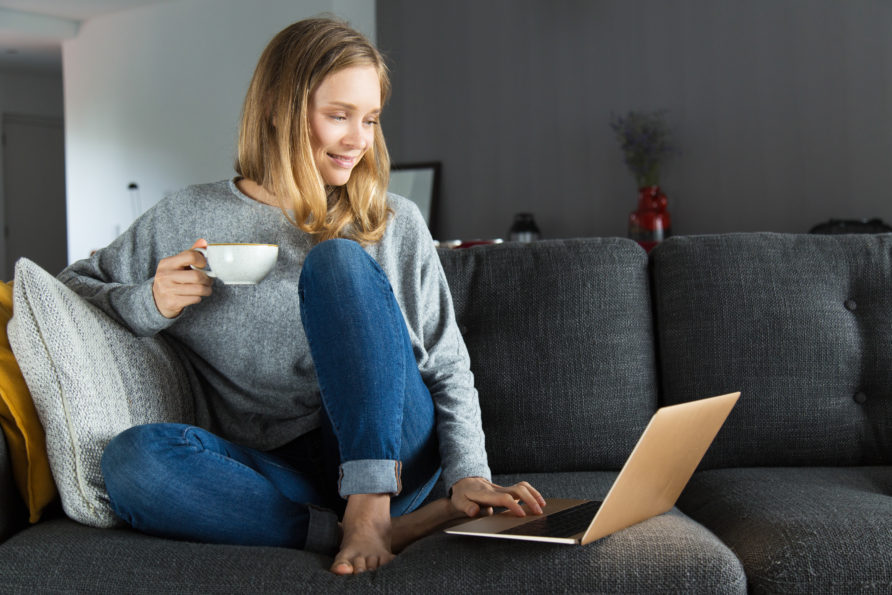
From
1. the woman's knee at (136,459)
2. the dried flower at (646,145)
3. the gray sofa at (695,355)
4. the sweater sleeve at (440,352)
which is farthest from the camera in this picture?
the dried flower at (646,145)

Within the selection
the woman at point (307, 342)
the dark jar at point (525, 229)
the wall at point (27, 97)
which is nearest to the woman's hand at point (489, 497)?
the woman at point (307, 342)

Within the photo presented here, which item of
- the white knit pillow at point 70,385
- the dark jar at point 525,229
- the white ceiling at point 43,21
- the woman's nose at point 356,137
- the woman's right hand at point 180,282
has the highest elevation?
the white ceiling at point 43,21

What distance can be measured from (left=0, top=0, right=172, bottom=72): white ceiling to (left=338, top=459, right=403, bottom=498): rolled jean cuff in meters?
6.83

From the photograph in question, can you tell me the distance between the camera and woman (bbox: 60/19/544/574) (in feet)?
3.85

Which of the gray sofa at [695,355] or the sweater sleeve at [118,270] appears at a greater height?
the sweater sleeve at [118,270]

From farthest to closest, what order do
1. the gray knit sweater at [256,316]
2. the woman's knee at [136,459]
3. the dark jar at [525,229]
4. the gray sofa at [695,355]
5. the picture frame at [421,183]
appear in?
the picture frame at [421,183], the dark jar at [525,229], the gray sofa at [695,355], the gray knit sweater at [256,316], the woman's knee at [136,459]

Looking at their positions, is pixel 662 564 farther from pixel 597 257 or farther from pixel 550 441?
pixel 597 257

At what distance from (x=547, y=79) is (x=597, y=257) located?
3878 millimetres

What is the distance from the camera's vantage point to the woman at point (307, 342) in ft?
3.85

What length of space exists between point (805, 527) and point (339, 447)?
0.65 metres

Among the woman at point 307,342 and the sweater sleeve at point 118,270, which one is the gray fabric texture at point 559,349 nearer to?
the woman at point 307,342

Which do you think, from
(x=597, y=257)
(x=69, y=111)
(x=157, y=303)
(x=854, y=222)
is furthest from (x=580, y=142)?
(x=69, y=111)

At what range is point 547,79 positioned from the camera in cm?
539

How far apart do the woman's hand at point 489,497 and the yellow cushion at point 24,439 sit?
23.4 inches
